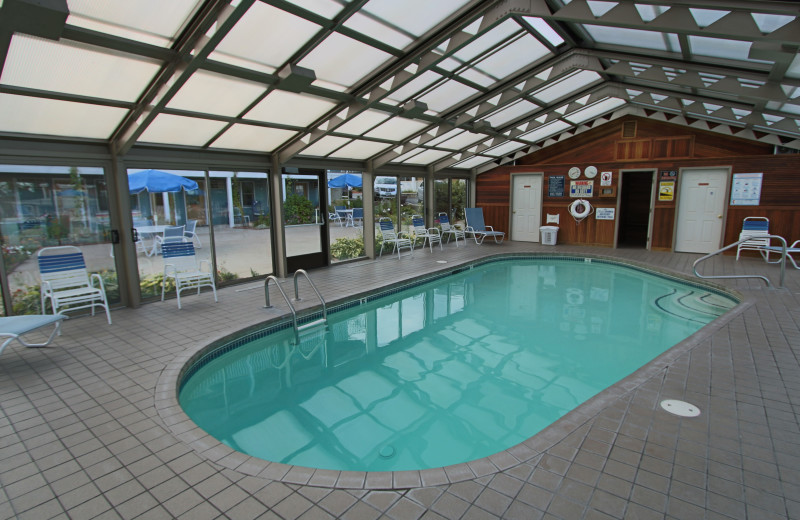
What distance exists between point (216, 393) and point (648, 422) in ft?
10.8

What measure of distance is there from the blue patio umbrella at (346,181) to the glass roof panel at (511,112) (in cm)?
289

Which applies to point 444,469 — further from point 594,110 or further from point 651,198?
point 651,198

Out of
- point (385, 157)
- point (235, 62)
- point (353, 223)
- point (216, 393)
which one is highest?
point (235, 62)

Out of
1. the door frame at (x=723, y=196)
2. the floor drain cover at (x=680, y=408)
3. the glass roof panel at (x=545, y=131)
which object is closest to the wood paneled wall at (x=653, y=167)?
the door frame at (x=723, y=196)

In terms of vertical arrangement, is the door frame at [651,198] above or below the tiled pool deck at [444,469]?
above

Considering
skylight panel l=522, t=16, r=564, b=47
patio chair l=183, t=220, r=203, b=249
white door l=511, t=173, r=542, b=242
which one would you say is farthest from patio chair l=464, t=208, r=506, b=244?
patio chair l=183, t=220, r=203, b=249

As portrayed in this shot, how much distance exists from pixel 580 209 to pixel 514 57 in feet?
19.0

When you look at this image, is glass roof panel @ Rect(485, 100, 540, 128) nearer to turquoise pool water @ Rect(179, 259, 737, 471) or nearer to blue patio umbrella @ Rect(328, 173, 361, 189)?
blue patio umbrella @ Rect(328, 173, 361, 189)

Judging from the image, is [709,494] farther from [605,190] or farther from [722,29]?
[605,190]

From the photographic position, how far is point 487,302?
20.9ft

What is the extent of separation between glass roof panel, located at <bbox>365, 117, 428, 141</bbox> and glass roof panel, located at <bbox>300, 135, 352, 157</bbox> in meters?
0.46

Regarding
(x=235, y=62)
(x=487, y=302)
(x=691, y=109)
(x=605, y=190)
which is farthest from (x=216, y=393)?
(x=605, y=190)

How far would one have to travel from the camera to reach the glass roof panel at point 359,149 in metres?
7.28

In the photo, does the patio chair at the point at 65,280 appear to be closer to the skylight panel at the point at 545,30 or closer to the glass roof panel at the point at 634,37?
the skylight panel at the point at 545,30
